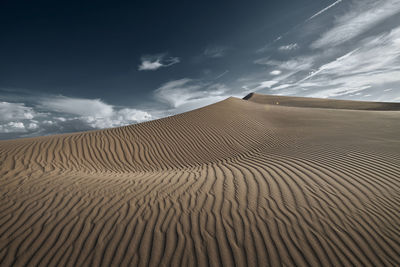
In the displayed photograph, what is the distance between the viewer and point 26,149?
711 centimetres

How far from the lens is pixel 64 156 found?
709 cm

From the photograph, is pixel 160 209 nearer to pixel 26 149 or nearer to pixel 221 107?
pixel 26 149

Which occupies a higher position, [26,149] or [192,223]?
[26,149]

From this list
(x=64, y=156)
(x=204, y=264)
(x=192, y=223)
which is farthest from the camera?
(x=64, y=156)

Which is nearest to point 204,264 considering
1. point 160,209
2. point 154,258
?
point 154,258

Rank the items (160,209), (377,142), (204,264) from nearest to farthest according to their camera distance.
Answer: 1. (204,264)
2. (160,209)
3. (377,142)

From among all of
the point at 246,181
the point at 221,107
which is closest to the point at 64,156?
the point at 246,181

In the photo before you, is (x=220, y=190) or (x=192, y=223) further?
(x=220, y=190)

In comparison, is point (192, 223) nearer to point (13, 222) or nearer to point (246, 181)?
point (246, 181)

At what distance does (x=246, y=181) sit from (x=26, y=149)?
9318 mm

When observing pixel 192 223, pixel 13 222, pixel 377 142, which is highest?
pixel 13 222

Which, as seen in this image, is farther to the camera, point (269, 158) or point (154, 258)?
point (269, 158)

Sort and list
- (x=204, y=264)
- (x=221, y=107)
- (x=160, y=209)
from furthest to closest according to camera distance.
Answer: (x=221, y=107) → (x=160, y=209) → (x=204, y=264)

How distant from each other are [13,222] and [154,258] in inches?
105
